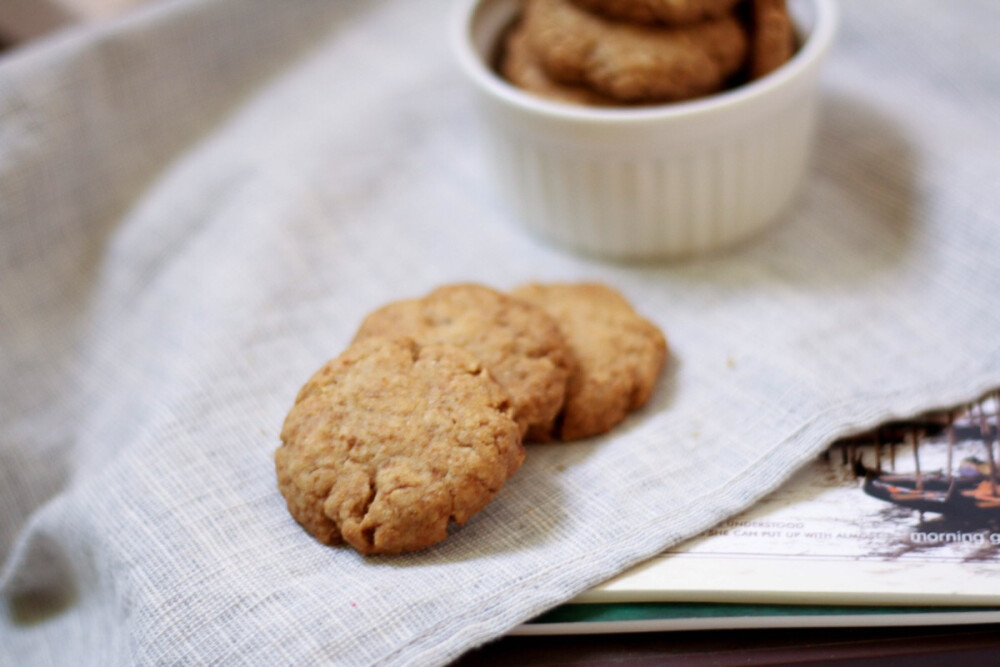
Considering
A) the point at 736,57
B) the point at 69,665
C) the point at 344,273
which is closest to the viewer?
the point at 69,665

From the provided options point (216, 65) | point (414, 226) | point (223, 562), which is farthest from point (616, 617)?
point (216, 65)

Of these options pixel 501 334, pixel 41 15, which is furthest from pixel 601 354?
pixel 41 15

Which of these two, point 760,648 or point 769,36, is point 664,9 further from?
point 760,648

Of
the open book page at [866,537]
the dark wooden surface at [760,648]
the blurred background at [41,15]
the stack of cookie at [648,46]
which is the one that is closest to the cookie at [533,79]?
the stack of cookie at [648,46]

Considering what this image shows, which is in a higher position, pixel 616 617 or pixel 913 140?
pixel 913 140

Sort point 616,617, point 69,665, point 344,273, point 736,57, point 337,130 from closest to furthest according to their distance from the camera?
point 616,617, point 69,665, point 736,57, point 344,273, point 337,130

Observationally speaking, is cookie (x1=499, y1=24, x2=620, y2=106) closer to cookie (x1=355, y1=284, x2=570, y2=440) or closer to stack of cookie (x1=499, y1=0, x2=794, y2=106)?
stack of cookie (x1=499, y1=0, x2=794, y2=106)

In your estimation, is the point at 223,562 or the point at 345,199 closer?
the point at 223,562

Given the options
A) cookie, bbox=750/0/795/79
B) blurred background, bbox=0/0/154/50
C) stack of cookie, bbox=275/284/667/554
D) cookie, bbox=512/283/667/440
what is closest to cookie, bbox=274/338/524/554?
stack of cookie, bbox=275/284/667/554

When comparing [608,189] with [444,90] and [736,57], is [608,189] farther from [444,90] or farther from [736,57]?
[444,90]
